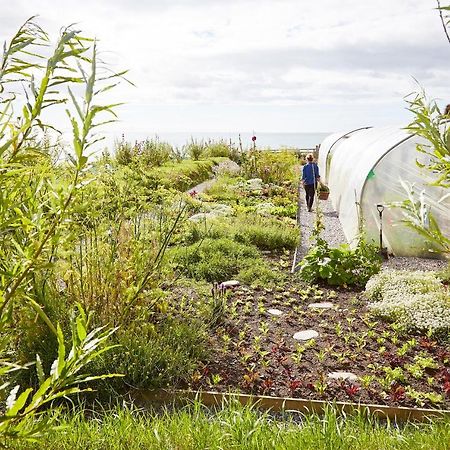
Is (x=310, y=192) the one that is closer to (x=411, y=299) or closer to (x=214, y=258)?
(x=214, y=258)

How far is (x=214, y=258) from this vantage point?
7863 mm

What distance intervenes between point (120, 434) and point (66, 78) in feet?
7.76

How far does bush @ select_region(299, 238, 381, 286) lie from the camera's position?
23.7 feet

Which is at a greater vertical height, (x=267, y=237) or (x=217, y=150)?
(x=217, y=150)

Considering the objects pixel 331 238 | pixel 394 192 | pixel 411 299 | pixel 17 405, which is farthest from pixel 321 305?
pixel 17 405

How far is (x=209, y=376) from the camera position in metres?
4.54

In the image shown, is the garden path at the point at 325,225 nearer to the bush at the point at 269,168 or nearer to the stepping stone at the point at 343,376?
the bush at the point at 269,168

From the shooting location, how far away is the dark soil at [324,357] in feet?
14.1

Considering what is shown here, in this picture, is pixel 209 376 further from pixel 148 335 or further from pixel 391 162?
pixel 391 162

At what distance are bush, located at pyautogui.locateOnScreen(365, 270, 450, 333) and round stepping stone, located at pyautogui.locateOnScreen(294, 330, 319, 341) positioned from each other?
0.86 metres

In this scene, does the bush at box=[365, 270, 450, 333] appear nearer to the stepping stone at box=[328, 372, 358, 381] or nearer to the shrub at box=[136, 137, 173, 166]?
the stepping stone at box=[328, 372, 358, 381]

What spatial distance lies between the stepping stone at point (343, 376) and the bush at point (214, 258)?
2.86 m

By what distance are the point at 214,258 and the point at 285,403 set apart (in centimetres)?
386

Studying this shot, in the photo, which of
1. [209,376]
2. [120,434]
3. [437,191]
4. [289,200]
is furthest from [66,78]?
[289,200]
